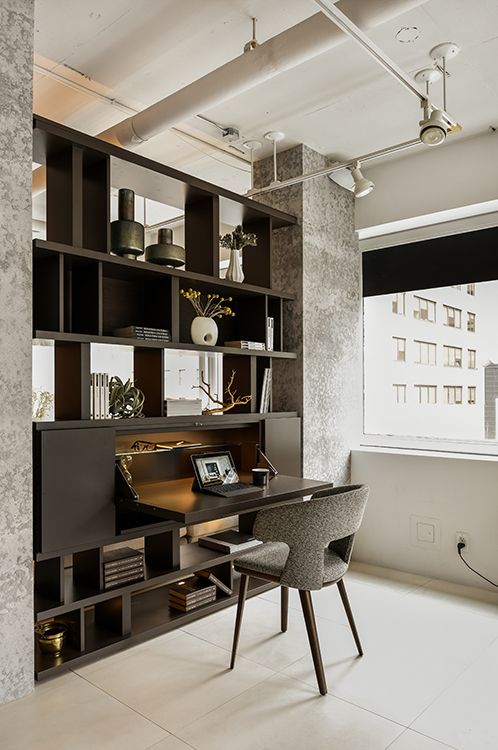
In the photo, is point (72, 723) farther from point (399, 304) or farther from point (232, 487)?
point (399, 304)

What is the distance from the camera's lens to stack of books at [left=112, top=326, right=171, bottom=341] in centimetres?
281

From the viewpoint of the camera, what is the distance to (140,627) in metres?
2.82

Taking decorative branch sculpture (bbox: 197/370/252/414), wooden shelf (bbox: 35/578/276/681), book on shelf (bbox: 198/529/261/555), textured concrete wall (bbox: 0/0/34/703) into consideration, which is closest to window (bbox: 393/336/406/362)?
decorative branch sculpture (bbox: 197/370/252/414)

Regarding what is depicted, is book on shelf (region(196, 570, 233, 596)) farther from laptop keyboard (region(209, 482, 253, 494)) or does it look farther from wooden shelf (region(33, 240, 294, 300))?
wooden shelf (region(33, 240, 294, 300))

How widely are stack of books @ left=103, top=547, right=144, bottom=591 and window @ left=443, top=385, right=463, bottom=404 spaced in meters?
2.33

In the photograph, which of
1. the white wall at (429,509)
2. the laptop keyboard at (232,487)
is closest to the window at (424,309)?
the white wall at (429,509)

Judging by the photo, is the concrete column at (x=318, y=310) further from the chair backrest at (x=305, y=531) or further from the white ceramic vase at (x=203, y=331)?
the chair backrest at (x=305, y=531)

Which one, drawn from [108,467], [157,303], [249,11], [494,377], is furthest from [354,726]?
[249,11]

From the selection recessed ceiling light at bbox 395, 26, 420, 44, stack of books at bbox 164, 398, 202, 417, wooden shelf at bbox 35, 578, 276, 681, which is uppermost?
recessed ceiling light at bbox 395, 26, 420, 44

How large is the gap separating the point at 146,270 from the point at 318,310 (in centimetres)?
147

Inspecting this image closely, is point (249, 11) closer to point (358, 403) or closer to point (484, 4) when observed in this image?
point (484, 4)

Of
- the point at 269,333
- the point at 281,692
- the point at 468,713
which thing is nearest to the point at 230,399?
the point at 269,333

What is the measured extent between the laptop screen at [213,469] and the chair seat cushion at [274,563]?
16.6 inches

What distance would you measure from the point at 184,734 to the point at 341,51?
3.01m
